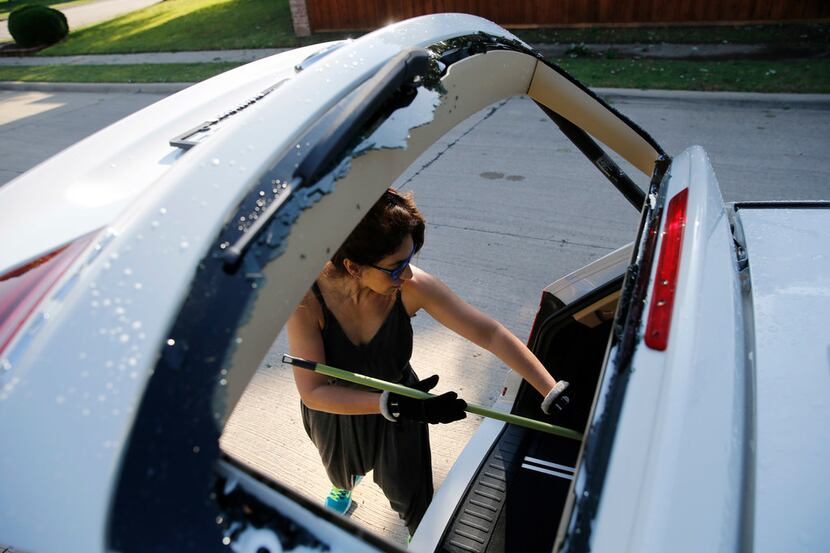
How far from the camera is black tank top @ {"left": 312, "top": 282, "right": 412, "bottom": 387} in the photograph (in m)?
1.92

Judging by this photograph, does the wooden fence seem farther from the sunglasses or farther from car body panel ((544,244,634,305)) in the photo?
the sunglasses

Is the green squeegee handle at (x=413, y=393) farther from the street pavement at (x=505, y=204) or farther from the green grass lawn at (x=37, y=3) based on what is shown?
the green grass lawn at (x=37, y=3)

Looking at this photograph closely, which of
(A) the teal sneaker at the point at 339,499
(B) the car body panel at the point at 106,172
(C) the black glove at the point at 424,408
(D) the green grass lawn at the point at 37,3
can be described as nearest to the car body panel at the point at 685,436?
(C) the black glove at the point at 424,408

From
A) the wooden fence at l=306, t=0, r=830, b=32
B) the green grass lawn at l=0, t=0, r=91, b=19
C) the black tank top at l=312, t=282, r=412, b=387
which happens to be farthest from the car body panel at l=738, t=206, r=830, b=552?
the green grass lawn at l=0, t=0, r=91, b=19

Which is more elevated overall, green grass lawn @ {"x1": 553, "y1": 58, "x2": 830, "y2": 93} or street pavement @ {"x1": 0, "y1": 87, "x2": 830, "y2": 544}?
green grass lawn @ {"x1": 553, "y1": 58, "x2": 830, "y2": 93}

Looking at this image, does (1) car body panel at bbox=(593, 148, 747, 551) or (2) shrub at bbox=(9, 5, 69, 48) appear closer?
(1) car body panel at bbox=(593, 148, 747, 551)

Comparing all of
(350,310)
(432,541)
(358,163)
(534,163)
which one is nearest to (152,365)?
(358,163)

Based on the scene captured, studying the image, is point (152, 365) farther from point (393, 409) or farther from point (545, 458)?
point (545, 458)

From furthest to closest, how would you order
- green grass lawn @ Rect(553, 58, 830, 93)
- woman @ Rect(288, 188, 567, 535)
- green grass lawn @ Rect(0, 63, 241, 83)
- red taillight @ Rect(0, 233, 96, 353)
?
green grass lawn @ Rect(0, 63, 241, 83), green grass lawn @ Rect(553, 58, 830, 93), woman @ Rect(288, 188, 567, 535), red taillight @ Rect(0, 233, 96, 353)

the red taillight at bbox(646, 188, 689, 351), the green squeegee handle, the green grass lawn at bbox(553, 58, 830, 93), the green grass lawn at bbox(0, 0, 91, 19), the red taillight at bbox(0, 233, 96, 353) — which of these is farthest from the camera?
the green grass lawn at bbox(0, 0, 91, 19)

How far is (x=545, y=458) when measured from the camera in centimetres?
229

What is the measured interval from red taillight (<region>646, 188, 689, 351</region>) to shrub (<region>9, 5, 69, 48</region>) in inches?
734

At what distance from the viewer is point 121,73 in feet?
38.8

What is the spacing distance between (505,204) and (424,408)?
151 inches
